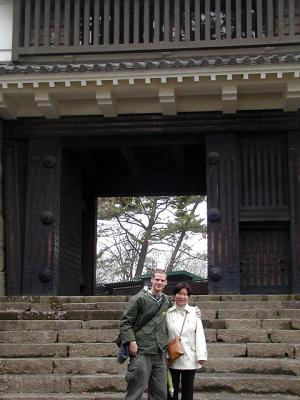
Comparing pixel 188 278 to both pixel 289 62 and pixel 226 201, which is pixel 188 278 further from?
pixel 289 62

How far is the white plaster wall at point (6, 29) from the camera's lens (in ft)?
36.2

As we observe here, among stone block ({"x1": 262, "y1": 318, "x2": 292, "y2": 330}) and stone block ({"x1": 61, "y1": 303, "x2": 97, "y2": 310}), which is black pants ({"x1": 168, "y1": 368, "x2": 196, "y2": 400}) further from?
stone block ({"x1": 61, "y1": 303, "x2": 97, "y2": 310})

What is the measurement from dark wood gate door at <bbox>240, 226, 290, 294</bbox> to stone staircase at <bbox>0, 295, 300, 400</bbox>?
1.71 m

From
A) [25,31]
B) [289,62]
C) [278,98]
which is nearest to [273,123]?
[278,98]

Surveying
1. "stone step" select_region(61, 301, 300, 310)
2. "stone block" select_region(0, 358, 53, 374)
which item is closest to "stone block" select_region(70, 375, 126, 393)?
"stone block" select_region(0, 358, 53, 374)

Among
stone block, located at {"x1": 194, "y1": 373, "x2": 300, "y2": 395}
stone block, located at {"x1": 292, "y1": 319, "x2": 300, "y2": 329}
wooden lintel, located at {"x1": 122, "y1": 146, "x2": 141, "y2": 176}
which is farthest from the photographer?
wooden lintel, located at {"x1": 122, "y1": 146, "x2": 141, "y2": 176}

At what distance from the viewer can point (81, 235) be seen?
13.2m

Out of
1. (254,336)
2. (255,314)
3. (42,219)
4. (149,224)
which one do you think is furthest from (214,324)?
(149,224)

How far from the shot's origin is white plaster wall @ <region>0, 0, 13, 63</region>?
11.0m

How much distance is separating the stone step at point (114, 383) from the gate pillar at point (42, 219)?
395 centimetres

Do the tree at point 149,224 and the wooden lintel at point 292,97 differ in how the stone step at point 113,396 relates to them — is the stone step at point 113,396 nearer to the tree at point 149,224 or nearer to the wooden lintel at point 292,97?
the wooden lintel at point 292,97

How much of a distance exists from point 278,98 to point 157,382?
21.7 ft

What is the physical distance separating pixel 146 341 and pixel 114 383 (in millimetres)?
1506

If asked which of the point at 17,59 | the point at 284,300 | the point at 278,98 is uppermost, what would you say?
the point at 17,59
